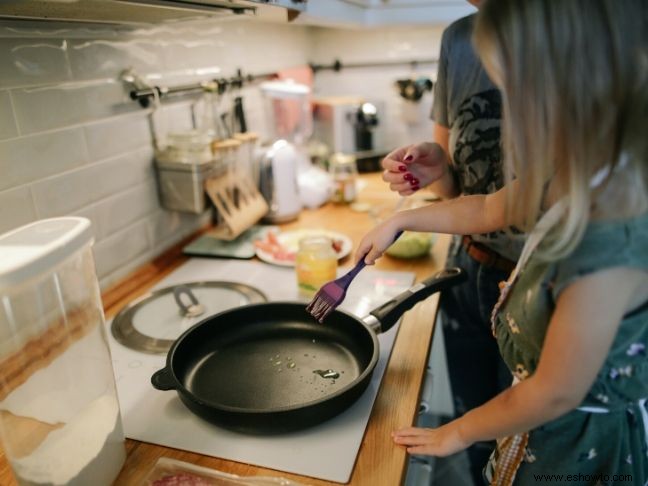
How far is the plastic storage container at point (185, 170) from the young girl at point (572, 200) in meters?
0.81

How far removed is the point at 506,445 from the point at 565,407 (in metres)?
0.23

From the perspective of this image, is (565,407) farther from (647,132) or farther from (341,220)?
(341,220)

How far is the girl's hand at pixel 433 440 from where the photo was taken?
674 mm

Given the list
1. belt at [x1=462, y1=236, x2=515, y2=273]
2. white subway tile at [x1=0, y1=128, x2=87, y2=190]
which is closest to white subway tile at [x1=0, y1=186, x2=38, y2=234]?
white subway tile at [x1=0, y1=128, x2=87, y2=190]

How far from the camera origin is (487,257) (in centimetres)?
113

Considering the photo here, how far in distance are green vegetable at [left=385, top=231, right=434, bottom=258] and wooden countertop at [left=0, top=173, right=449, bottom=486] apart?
0.02 meters

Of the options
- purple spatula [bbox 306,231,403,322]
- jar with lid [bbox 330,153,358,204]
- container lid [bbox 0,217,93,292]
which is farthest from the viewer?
jar with lid [bbox 330,153,358,204]

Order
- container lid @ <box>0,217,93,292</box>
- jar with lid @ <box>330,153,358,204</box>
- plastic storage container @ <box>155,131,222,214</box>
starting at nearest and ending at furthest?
1. container lid @ <box>0,217,93,292</box>
2. plastic storage container @ <box>155,131,222,214</box>
3. jar with lid @ <box>330,153,358,204</box>

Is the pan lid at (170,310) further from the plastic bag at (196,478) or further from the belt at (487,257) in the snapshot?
the belt at (487,257)

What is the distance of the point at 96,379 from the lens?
2.02ft

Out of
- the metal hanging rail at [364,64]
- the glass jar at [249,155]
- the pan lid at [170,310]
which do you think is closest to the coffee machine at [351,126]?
the metal hanging rail at [364,64]

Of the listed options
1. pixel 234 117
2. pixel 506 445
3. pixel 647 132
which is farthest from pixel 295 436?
pixel 234 117

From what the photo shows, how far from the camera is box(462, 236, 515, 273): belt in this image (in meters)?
1.11

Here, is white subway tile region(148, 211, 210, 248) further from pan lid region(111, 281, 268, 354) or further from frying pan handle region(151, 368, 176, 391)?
frying pan handle region(151, 368, 176, 391)
